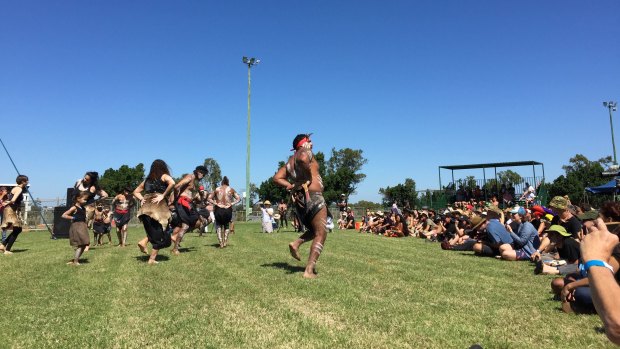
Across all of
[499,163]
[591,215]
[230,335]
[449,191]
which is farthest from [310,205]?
[449,191]

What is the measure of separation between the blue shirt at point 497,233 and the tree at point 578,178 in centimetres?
5968

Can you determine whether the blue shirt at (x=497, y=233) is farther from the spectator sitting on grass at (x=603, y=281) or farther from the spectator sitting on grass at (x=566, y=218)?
the spectator sitting on grass at (x=603, y=281)

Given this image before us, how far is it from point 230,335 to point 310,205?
333cm

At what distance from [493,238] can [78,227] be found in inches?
361

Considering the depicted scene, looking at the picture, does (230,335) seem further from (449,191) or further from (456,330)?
(449,191)

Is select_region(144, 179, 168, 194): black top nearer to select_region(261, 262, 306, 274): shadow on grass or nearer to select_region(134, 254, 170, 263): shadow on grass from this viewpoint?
select_region(134, 254, 170, 263): shadow on grass

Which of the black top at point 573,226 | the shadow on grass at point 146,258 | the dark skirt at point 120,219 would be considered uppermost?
the dark skirt at point 120,219

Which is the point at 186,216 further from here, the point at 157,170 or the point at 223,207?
the point at 157,170

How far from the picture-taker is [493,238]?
31.4 ft

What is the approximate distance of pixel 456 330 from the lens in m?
3.46

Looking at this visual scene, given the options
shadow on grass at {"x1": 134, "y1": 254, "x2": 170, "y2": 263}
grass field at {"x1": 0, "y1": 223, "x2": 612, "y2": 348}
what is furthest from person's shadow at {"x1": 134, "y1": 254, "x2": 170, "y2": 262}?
grass field at {"x1": 0, "y1": 223, "x2": 612, "y2": 348}

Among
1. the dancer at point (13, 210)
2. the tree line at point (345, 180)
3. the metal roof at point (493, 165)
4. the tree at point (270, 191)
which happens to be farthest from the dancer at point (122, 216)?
the tree at point (270, 191)

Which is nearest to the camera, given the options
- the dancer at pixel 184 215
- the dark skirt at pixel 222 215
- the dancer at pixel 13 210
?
the dancer at pixel 184 215

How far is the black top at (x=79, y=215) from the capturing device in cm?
881
